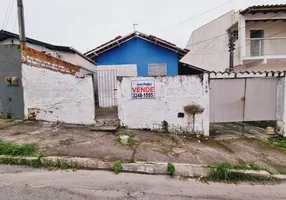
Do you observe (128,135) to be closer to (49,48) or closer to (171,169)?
(171,169)

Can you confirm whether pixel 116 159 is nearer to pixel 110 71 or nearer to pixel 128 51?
pixel 110 71

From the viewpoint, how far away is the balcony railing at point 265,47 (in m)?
12.3

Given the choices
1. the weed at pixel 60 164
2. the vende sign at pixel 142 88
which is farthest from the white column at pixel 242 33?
the weed at pixel 60 164

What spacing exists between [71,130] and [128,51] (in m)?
6.52

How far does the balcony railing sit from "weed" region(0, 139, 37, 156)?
1314 cm

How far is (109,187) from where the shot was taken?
3.37 meters

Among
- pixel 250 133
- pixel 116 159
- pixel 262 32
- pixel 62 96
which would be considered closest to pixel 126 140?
pixel 116 159

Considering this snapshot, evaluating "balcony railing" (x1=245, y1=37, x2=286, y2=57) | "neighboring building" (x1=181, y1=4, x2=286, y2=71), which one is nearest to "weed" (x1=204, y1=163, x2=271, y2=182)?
"neighboring building" (x1=181, y1=4, x2=286, y2=71)

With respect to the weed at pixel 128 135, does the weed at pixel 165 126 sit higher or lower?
higher

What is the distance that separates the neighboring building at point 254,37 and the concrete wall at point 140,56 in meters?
4.77

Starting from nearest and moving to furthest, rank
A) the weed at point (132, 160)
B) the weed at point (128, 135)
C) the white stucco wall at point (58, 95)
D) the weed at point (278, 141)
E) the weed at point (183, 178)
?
the weed at point (183, 178) → the weed at point (132, 160) → the weed at point (128, 135) → the weed at point (278, 141) → the white stucco wall at point (58, 95)

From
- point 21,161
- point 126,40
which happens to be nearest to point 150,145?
point 21,161

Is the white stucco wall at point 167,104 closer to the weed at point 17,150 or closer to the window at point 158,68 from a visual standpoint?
the weed at point 17,150

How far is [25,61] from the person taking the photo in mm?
7379
